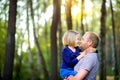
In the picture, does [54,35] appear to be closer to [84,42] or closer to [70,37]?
[70,37]

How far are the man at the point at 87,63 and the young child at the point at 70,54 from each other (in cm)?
14

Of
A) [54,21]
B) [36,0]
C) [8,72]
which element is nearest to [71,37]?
[8,72]

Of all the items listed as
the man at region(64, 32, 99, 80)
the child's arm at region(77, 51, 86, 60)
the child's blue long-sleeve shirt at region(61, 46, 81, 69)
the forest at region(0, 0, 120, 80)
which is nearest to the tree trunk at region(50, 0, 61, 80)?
the forest at region(0, 0, 120, 80)

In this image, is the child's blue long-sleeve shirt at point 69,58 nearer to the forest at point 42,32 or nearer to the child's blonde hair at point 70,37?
the child's blonde hair at point 70,37

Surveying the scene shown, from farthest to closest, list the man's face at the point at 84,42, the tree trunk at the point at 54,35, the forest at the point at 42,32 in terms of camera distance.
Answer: the tree trunk at the point at 54,35
the forest at the point at 42,32
the man's face at the point at 84,42

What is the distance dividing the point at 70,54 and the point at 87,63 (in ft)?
1.77

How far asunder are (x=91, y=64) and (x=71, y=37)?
0.64 meters

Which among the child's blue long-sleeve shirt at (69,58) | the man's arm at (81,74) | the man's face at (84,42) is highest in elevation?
the man's face at (84,42)

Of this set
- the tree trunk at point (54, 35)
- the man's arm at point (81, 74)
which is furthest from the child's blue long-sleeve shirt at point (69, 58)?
the tree trunk at point (54, 35)

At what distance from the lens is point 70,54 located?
23.9ft

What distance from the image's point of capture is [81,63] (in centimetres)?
692

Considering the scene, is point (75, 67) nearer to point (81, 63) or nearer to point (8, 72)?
point (81, 63)

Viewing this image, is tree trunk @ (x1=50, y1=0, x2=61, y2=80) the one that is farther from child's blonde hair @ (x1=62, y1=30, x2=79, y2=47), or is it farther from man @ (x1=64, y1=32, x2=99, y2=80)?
man @ (x1=64, y1=32, x2=99, y2=80)

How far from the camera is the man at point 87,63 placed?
6789mm
